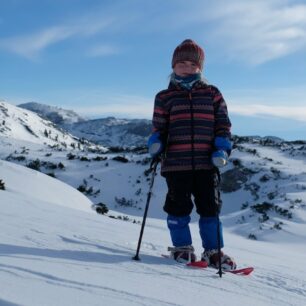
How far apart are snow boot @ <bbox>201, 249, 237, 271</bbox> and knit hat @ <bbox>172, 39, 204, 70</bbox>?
2.00m

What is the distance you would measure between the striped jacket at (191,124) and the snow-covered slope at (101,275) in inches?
40.7

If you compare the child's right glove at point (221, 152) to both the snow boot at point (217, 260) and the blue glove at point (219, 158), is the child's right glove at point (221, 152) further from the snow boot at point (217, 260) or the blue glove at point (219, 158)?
the snow boot at point (217, 260)

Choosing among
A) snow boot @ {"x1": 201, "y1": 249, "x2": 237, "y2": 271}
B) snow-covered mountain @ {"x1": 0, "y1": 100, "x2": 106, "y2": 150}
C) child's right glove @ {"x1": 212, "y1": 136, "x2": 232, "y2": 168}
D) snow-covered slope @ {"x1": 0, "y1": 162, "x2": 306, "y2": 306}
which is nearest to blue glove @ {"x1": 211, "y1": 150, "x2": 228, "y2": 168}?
child's right glove @ {"x1": 212, "y1": 136, "x2": 232, "y2": 168}

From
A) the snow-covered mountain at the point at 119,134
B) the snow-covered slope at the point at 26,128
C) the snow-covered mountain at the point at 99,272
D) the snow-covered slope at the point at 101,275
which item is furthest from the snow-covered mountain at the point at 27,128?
the snow-covered slope at the point at 101,275

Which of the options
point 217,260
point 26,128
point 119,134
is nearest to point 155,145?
point 217,260

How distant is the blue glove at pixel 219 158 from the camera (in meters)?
4.54

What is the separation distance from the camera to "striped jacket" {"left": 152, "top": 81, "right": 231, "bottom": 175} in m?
4.79

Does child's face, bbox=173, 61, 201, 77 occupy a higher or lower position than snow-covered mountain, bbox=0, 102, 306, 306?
higher

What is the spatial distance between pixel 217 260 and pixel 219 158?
1.02 meters

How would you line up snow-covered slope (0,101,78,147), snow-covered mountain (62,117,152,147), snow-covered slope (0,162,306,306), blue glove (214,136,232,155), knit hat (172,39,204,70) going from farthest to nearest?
snow-covered mountain (62,117,152,147), snow-covered slope (0,101,78,147), knit hat (172,39,204,70), blue glove (214,136,232,155), snow-covered slope (0,162,306,306)

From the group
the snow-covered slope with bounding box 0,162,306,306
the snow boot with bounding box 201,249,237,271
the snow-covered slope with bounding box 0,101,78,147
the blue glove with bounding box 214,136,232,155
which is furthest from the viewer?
the snow-covered slope with bounding box 0,101,78,147

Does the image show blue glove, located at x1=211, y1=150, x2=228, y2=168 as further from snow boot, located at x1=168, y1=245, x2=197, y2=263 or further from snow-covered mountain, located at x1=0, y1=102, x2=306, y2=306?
snow-covered mountain, located at x1=0, y1=102, x2=306, y2=306

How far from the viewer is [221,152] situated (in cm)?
461

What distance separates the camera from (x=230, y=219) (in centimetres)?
1616
